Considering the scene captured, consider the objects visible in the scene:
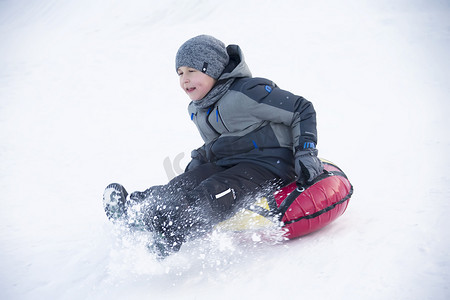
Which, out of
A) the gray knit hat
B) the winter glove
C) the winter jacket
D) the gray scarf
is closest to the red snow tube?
the winter glove

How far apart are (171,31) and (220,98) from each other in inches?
278

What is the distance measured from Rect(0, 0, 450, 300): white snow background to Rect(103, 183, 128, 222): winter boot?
4.8 inches

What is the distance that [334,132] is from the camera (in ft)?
12.6

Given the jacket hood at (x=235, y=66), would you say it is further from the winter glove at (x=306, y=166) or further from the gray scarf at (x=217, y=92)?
the winter glove at (x=306, y=166)

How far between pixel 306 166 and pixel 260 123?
15.1 inches

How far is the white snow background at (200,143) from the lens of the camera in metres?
1.52

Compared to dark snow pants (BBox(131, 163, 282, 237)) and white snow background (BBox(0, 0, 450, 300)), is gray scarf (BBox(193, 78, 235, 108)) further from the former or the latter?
white snow background (BBox(0, 0, 450, 300))

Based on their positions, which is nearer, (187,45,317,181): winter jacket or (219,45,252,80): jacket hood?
(187,45,317,181): winter jacket

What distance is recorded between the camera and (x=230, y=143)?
211 cm

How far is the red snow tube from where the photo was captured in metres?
1.79

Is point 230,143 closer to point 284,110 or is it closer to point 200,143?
point 284,110

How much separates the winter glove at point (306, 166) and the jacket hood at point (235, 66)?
1.95ft

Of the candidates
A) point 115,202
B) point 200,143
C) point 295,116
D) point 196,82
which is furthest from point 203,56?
point 200,143
